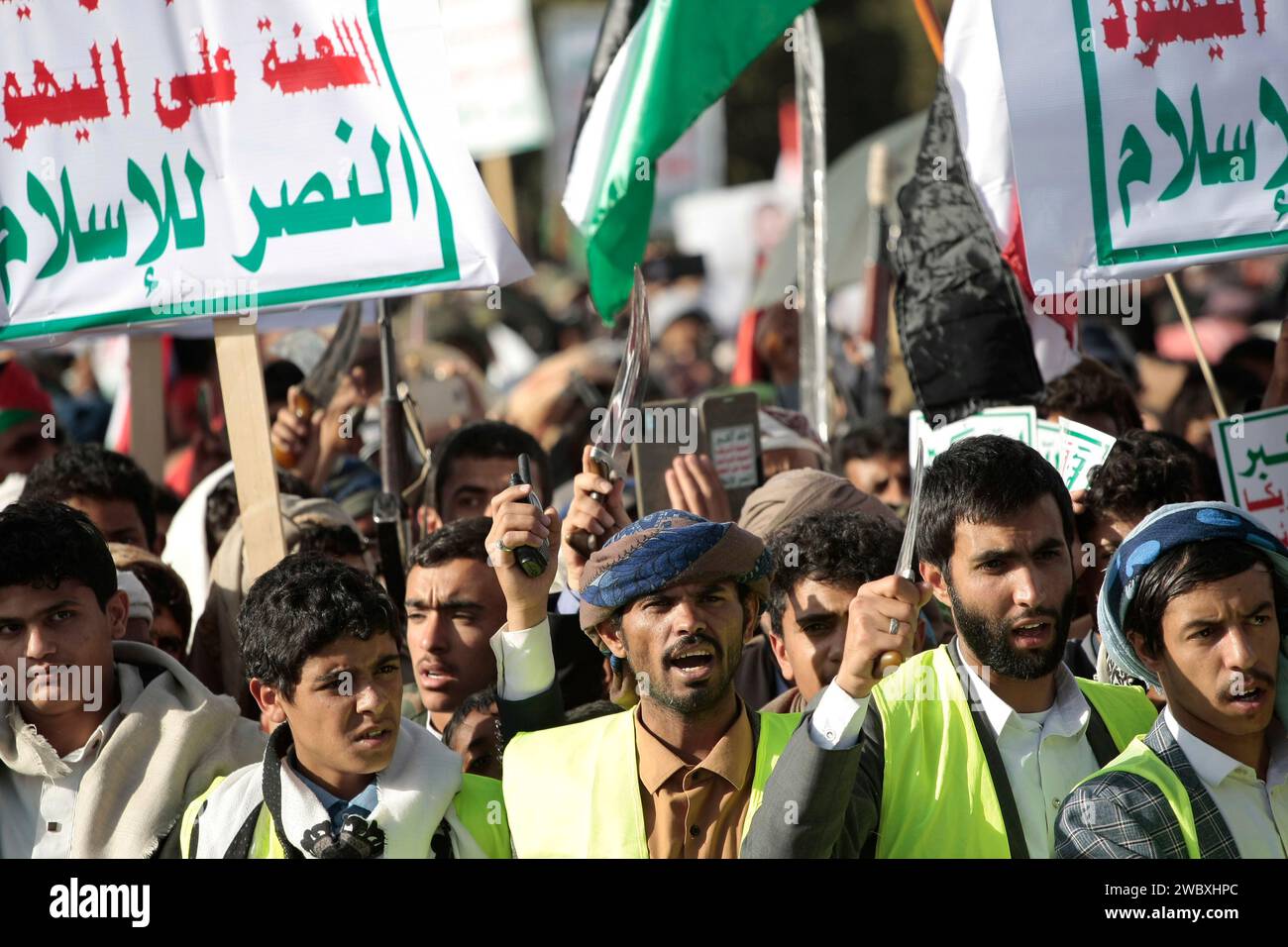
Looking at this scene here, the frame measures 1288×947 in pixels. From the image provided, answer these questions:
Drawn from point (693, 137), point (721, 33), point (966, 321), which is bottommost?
point (966, 321)

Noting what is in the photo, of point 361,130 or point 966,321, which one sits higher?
point 361,130

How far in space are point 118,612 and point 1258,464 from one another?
2.80 metres

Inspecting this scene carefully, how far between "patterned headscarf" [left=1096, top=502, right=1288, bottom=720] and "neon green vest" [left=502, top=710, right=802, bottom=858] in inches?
24.9

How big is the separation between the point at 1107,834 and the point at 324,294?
2.33 metres

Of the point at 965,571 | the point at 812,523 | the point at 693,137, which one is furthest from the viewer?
the point at 693,137

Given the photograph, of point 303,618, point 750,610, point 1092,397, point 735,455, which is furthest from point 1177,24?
point 303,618

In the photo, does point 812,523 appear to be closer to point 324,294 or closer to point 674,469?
point 674,469

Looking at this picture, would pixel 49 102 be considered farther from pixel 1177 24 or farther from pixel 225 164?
pixel 1177 24

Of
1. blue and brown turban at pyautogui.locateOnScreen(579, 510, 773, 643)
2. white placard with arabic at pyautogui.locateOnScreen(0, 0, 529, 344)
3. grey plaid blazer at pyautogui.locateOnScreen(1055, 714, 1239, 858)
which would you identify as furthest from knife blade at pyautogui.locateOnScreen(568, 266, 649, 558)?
grey plaid blazer at pyautogui.locateOnScreen(1055, 714, 1239, 858)

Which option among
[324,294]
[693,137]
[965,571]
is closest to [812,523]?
[965,571]

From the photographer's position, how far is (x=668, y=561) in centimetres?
332

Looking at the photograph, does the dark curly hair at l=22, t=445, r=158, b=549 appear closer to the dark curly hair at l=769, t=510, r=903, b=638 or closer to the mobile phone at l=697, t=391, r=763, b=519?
the mobile phone at l=697, t=391, r=763, b=519

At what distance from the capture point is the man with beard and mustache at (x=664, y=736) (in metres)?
3.25
